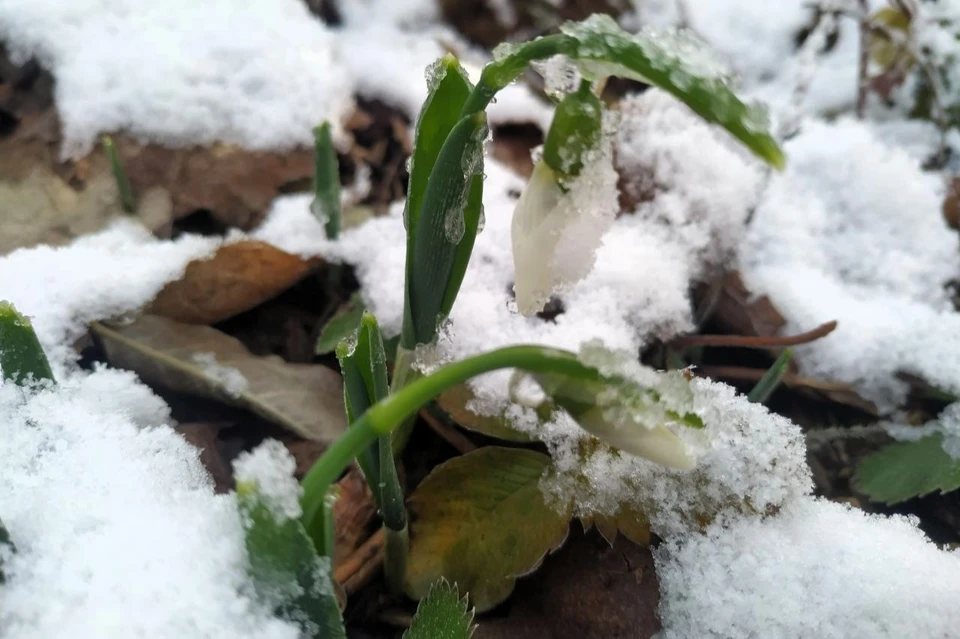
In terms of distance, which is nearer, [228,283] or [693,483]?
[693,483]

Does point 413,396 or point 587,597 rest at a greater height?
point 413,396

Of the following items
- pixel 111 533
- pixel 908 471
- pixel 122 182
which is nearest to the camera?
pixel 111 533

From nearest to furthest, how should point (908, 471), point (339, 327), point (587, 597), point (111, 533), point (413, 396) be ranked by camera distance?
1. point (413, 396)
2. point (111, 533)
3. point (587, 597)
4. point (908, 471)
5. point (339, 327)

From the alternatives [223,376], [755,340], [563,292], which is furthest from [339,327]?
[755,340]

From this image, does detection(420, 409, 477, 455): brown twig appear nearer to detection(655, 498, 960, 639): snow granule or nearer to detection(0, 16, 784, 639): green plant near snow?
detection(0, 16, 784, 639): green plant near snow

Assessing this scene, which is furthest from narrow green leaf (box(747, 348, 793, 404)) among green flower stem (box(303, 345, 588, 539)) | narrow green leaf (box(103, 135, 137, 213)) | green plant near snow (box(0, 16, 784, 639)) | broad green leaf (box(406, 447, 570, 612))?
narrow green leaf (box(103, 135, 137, 213))

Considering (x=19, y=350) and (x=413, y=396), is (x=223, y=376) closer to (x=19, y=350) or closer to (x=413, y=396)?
(x=19, y=350)

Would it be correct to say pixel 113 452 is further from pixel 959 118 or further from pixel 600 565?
pixel 959 118

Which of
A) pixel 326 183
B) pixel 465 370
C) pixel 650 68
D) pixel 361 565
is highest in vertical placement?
pixel 650 68

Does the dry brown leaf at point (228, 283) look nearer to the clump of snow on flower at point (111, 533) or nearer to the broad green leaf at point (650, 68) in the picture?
the clump of snow on flower at point (111, 533)
